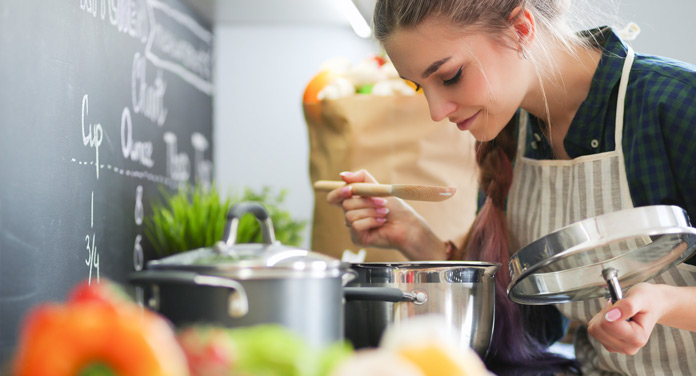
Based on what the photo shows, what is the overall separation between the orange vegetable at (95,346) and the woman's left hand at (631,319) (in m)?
0.58

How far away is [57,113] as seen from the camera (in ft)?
3.28

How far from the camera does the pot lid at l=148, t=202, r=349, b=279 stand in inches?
19.6

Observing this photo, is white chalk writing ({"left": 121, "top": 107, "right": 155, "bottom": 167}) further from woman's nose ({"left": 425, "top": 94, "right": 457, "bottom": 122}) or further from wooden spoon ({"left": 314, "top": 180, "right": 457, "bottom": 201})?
woman's nose ({"left": 425, "top": 94, "right": 457, "bottom": 122})

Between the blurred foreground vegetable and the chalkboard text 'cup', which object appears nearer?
the blurred foreground vegetable

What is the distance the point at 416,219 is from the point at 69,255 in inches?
23.2

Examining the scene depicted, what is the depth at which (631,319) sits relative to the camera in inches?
31.7

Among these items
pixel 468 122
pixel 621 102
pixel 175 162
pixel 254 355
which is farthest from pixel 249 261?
pixel 175 162

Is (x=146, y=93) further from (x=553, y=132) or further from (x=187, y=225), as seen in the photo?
(x=553, y=132)

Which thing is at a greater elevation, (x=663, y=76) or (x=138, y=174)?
(x=663, y=76)

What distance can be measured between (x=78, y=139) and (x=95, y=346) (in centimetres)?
84

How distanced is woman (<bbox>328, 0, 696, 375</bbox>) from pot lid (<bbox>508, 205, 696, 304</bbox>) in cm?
4

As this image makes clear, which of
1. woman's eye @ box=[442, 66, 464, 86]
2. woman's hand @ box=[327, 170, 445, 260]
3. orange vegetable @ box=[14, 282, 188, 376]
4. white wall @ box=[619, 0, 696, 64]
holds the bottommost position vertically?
orange vegetable @ box=[14, 282, 188, 376]

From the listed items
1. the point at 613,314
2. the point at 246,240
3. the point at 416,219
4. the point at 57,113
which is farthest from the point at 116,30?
the point at 613,314

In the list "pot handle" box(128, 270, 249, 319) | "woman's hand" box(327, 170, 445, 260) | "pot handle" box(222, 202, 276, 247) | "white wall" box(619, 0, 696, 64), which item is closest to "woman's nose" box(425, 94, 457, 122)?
"woman's hand" box(327, 170, 445, 260)
